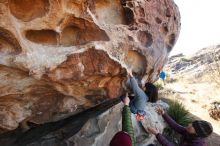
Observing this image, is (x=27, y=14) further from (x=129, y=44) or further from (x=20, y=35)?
(x=129, y=44)

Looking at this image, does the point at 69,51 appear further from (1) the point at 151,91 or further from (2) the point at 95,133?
(1) the point at 151,91

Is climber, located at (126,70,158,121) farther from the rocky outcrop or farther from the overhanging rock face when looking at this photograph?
the rocky outcrop

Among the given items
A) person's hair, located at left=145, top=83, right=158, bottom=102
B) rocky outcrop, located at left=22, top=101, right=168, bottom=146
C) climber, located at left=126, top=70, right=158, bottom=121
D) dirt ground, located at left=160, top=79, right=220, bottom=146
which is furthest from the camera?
dirt ground, located at left=160, top=79, right=220, bottom=146

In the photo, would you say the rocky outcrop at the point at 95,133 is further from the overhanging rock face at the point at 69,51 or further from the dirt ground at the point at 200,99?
the dirt ground at the point at 200,99

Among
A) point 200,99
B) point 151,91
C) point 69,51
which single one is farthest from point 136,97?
point 200,99

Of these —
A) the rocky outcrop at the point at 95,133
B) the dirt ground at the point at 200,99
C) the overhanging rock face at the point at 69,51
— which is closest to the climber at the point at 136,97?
the overhanging rock face at the point at 69,51

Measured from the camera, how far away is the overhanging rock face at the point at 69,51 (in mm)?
4602

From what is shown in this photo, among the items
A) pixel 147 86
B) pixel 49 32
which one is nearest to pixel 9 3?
pixel 49 32

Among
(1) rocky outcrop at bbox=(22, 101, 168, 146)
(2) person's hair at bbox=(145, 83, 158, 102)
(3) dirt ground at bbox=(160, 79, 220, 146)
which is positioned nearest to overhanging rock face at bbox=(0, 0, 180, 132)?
Result: (2) person's hair at bbox=(145, 83, 158, 102)

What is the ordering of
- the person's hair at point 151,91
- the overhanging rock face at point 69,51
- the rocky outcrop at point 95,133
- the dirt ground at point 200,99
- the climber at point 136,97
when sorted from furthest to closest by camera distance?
the dirt ground at point 200,99 → the person's hair at point 151,91 → the rocky outcrop at point 95,133 → the climber at point 136,97 → the overhanging rock face at point 69,51

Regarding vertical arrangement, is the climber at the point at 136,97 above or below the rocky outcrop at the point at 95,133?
above

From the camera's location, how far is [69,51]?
4898 mm

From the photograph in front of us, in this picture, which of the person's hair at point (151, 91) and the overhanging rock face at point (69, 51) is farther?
the person's hair at point (151, 91)

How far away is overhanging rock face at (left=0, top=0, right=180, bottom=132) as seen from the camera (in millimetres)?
4602
